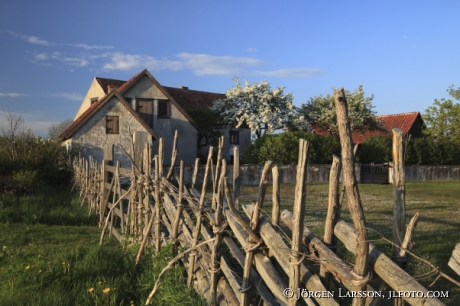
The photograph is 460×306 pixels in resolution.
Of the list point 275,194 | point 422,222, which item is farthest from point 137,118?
point 275,194

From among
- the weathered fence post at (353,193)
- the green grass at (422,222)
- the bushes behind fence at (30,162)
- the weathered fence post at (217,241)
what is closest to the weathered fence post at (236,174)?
the weathered fence post at (217,241)

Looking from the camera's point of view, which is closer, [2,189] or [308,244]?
[308,244]

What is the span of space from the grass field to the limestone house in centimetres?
991

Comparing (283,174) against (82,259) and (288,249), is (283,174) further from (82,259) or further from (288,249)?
(288,249)

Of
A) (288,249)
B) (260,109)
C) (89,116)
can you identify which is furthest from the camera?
(260,109)

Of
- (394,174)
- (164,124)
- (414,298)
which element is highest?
(164,124)

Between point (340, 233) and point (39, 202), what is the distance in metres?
11.5

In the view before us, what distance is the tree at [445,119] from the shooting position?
116ft

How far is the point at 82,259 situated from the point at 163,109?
26501 mm

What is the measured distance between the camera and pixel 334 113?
3625 centimetres

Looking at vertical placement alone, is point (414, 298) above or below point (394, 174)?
below

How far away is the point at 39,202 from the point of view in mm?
12758

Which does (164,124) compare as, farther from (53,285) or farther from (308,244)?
(308,244)

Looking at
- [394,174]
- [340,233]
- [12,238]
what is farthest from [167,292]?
[12,238]
